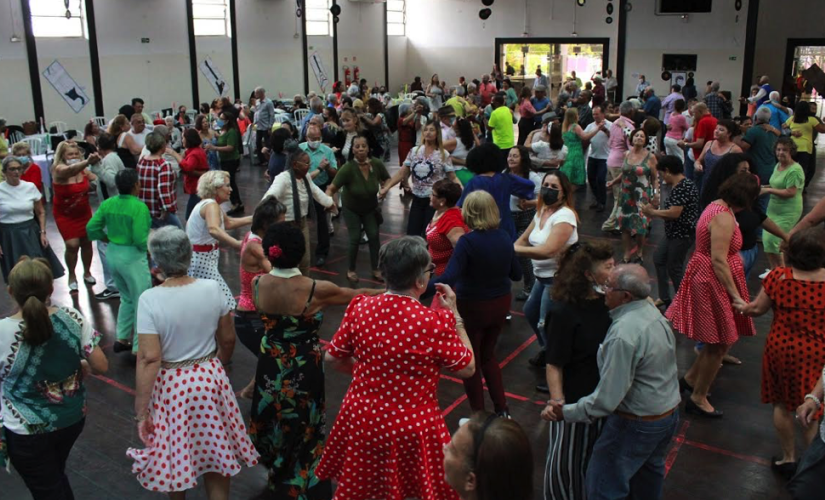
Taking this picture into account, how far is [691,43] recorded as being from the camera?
21234 mm

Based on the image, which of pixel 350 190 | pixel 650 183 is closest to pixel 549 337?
pixel 350 190

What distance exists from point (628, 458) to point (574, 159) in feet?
23.8

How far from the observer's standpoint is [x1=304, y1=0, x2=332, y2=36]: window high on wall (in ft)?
71.8

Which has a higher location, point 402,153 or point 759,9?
point 759,9

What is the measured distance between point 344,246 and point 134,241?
356cm

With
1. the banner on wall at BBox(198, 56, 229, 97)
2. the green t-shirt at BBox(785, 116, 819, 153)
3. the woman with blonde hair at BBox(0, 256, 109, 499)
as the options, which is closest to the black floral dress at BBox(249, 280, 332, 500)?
the woman with blonde hair at BBox(0, 256, 109, 499)

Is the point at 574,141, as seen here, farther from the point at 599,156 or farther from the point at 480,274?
the point at 480,274

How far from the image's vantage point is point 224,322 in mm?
3334

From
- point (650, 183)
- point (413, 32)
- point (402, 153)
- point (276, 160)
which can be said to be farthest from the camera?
point (413, 32)

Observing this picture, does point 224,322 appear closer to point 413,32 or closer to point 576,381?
point 576,381

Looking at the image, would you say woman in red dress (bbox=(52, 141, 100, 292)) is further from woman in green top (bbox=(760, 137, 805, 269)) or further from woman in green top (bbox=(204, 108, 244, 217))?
woman in green top (bbox=(760, 137, 805, 269))

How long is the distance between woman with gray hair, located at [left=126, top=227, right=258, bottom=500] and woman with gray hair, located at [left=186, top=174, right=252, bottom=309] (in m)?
1.61

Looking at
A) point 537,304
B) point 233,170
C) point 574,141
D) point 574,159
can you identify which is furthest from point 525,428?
point 233,170

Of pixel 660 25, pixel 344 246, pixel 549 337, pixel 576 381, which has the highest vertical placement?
pixel 660 25
